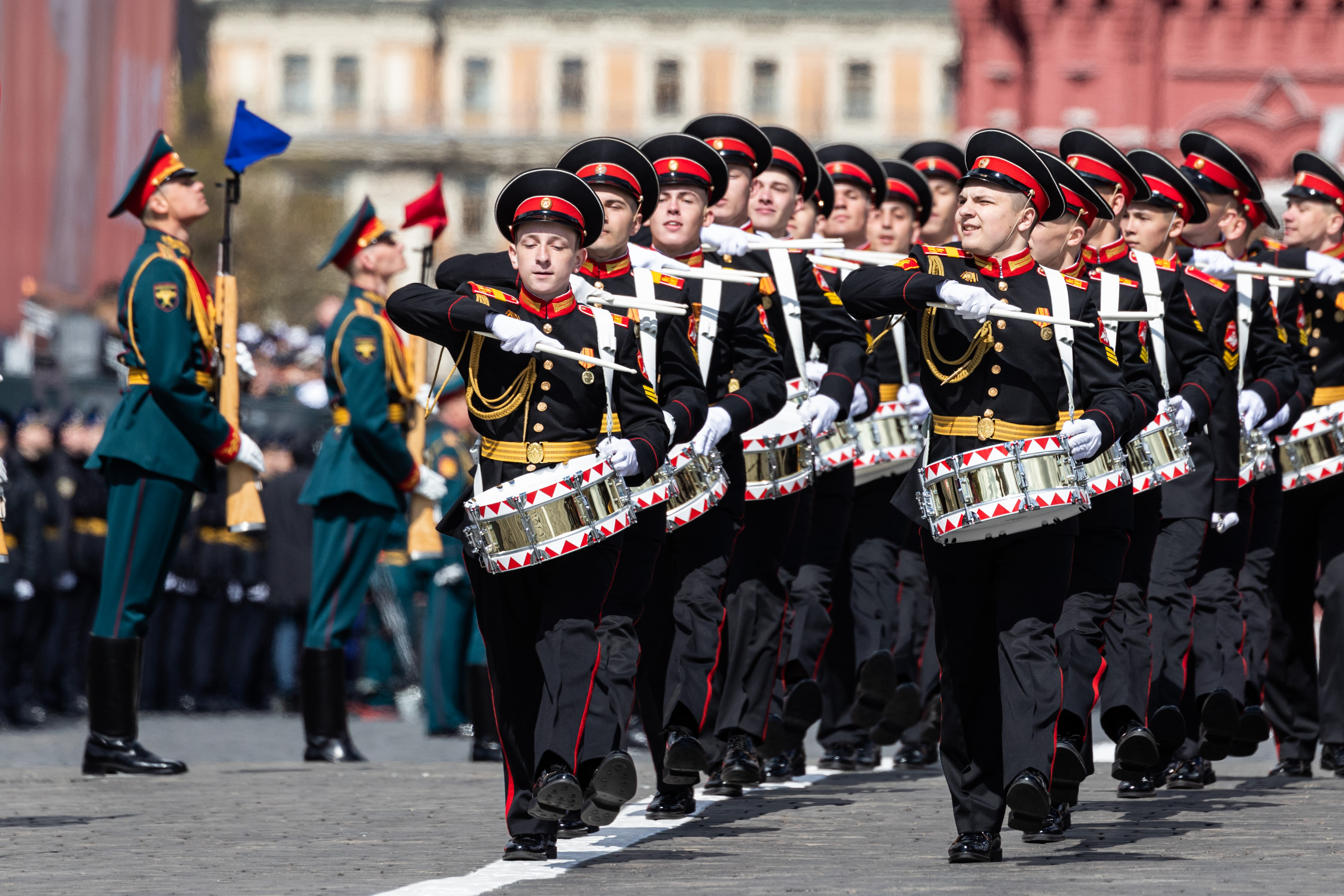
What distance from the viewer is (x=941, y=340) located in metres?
8.09

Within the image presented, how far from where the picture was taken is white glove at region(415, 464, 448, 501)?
12711mm

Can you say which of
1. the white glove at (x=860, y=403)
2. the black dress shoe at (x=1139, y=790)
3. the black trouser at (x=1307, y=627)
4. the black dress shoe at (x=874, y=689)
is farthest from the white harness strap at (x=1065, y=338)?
the black trouser at (x=1307, y=627)

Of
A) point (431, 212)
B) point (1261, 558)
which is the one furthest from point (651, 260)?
point (431, 212)

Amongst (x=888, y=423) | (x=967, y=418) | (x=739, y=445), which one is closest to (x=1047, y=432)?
(x=967, y=418)

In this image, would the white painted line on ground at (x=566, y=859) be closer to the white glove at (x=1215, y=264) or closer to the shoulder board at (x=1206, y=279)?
the shoulder board at (x=1206, y=279)

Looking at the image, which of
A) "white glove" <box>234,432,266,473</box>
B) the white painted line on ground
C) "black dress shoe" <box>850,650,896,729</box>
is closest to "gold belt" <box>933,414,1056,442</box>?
the white painted line on ground

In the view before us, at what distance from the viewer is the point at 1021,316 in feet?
25.8

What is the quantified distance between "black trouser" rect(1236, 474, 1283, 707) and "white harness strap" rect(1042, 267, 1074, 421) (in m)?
3.06

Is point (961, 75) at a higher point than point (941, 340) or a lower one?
higher

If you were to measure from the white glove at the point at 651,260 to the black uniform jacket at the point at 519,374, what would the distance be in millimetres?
1330

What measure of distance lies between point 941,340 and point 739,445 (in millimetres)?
1682

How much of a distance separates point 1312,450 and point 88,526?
29.3 ft

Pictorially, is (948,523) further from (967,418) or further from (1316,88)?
(1316,88)

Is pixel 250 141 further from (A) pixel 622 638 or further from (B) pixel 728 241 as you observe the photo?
(A) pixel 622 638
